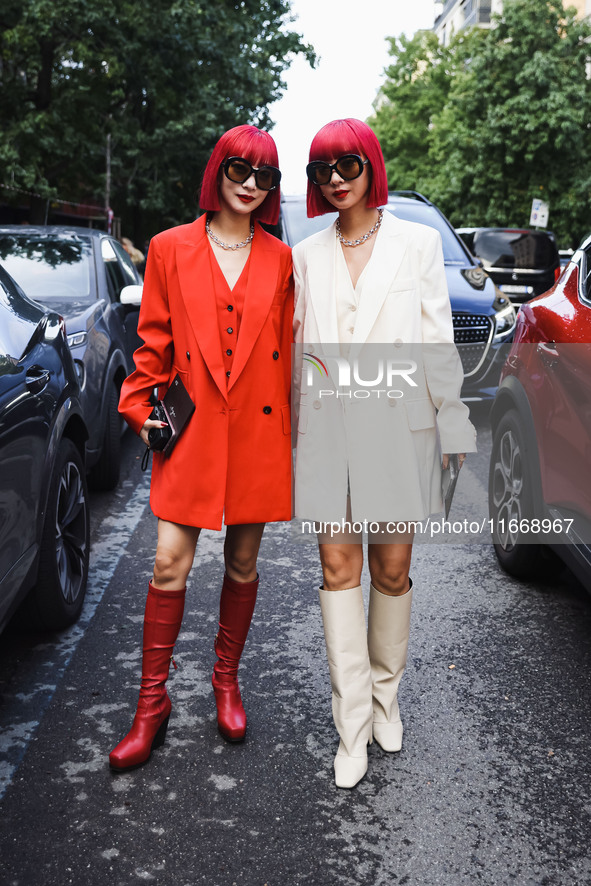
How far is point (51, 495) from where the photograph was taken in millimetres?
3609

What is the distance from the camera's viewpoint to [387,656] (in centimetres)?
303

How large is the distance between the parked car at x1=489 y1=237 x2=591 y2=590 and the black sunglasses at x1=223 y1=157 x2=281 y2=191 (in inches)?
53.6

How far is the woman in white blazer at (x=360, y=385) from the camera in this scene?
270cm

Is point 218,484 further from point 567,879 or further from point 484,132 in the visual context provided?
point 484,132

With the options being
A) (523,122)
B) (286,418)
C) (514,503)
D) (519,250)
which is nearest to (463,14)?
(523,122)

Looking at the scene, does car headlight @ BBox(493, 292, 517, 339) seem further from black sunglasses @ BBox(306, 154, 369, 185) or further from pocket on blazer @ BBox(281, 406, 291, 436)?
black sunglasses @ BBox(306, 154, 369, 185)

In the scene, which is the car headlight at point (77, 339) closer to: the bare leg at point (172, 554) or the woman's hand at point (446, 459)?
the bare leg at point (172, 554)

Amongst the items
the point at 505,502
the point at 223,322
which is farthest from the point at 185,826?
the point at 505,502

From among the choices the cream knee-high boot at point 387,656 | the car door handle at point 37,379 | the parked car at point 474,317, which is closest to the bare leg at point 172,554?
the cream knee-high boot at point 387,656

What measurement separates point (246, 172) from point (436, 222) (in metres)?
6.78

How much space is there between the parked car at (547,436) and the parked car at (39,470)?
6.40ft

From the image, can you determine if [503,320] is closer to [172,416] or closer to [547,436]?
[547,436]

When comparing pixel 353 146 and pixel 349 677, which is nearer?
pixel 353 146

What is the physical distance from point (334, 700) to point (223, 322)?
1204 millimetres
